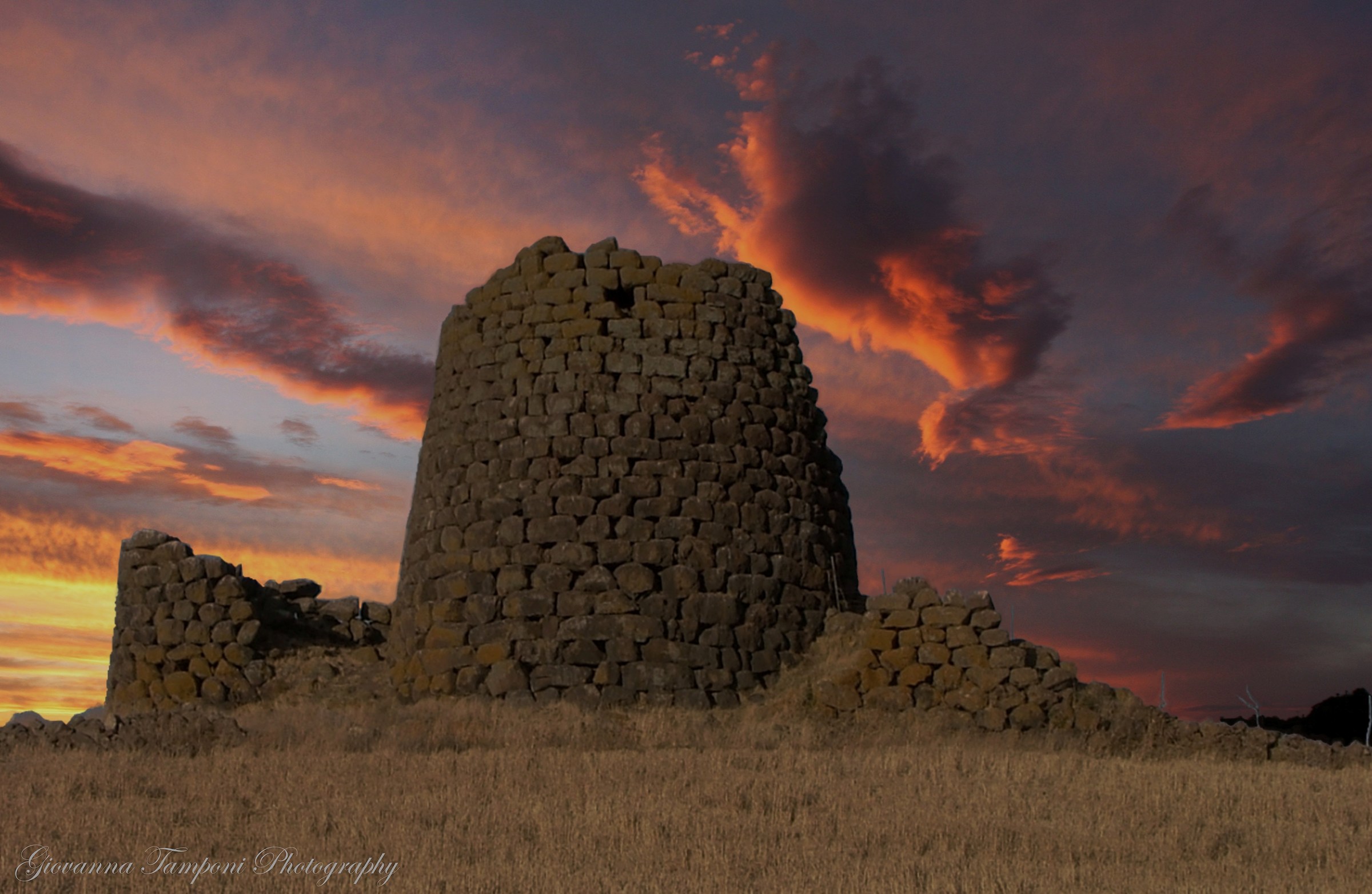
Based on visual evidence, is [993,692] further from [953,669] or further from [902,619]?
[902,619]

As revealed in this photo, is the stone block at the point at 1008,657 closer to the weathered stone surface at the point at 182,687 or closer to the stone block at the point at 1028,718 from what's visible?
the stone block at the point at 1028,718

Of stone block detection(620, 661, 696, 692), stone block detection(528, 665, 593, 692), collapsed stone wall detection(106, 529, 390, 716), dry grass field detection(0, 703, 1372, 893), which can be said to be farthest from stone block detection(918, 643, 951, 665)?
collapsed stone wall detection(106, 529, 390, 716)

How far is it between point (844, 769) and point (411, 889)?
15.5ft

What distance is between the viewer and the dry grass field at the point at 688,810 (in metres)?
6.82

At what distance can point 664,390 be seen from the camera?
1451 centimetres

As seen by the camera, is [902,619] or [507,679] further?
[507,679]

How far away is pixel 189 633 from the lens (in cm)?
1550

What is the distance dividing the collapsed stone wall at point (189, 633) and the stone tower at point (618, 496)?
66.9 inches

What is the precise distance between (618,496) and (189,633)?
19.6 ft

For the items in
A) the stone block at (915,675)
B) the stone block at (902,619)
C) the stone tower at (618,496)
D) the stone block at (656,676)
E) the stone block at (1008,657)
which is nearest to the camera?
the stone block at (1008,657)

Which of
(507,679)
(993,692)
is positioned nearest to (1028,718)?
(993,692)

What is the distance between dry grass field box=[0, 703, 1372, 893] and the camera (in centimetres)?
682

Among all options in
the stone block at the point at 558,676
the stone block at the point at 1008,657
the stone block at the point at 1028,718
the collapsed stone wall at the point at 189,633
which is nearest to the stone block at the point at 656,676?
the stone block at the point at 558,676

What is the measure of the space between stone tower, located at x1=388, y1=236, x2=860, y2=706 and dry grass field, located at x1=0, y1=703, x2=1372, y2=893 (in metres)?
1.44
